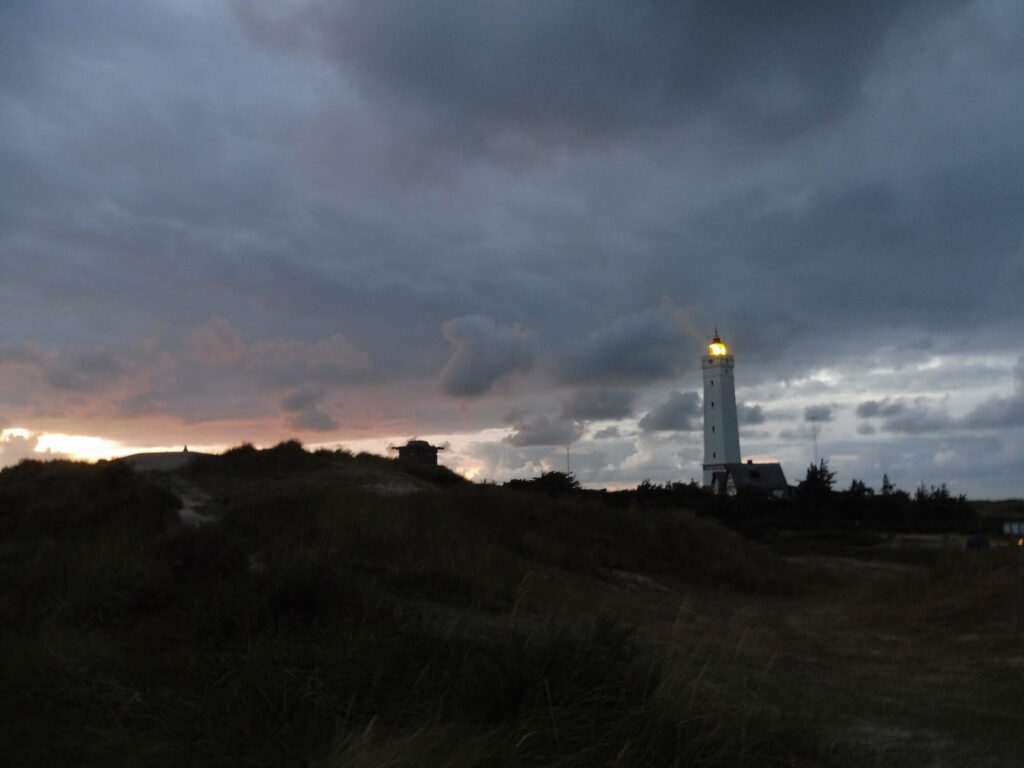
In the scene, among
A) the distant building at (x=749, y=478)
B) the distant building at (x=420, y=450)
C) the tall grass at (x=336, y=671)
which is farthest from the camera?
the distant building at (x=749, y=478)

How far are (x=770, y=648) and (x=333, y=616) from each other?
516cm

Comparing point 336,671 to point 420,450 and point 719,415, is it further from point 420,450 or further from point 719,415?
point 719,415

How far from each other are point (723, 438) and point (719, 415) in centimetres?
156

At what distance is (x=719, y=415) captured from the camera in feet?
187

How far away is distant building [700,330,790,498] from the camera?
2222 inches

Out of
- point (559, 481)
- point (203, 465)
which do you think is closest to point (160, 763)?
point (203, 465)

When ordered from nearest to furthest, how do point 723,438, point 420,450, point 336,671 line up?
point 336,671 < point 420,450 < point 723,438

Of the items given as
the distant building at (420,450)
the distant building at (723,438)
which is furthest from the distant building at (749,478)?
the distant building at (420,450)

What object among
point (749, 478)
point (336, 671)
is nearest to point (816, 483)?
point (749, 478)

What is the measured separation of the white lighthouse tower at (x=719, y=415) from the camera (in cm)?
5669

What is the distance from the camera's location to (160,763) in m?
4.60

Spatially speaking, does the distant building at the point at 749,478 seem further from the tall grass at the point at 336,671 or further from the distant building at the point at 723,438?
the tall grass at the point at 336,671

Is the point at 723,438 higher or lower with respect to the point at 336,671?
higher

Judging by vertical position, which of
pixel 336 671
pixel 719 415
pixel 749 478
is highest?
pixel 719 415
